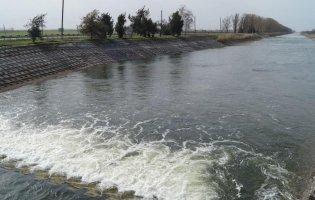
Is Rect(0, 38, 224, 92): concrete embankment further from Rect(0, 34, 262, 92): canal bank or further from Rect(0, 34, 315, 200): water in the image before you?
Rect(0, 34, 315, 200): water

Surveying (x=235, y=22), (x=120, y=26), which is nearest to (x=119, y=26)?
(x=120, y=26)

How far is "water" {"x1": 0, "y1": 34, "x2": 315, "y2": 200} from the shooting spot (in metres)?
14.4

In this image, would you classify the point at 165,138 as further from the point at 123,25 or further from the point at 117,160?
the point at 123,25

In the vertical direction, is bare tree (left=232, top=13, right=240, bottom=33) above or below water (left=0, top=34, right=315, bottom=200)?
above

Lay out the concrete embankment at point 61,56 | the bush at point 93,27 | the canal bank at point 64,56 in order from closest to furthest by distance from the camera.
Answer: the concrete embankment at point 61,56, the canal bank at point 64,56, the bush at point 93,27

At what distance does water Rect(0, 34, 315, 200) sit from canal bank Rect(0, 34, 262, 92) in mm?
3758

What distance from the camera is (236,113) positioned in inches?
960

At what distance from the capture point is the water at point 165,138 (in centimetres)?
1438

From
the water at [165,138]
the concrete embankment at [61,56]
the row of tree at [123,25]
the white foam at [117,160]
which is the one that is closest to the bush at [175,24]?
the row of tree at [123,25]

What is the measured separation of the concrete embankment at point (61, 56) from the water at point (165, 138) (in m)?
3.59

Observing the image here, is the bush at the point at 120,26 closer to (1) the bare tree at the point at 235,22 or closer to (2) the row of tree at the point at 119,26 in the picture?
(2) the row of tree at the point at 119,26

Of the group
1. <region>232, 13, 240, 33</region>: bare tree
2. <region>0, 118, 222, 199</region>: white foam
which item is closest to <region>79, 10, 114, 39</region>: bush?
<region>0, 118, 222, 199</region>: white foam

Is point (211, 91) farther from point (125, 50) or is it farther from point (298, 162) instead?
point (125, 50)

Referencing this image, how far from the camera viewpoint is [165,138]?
1964 centimetres
